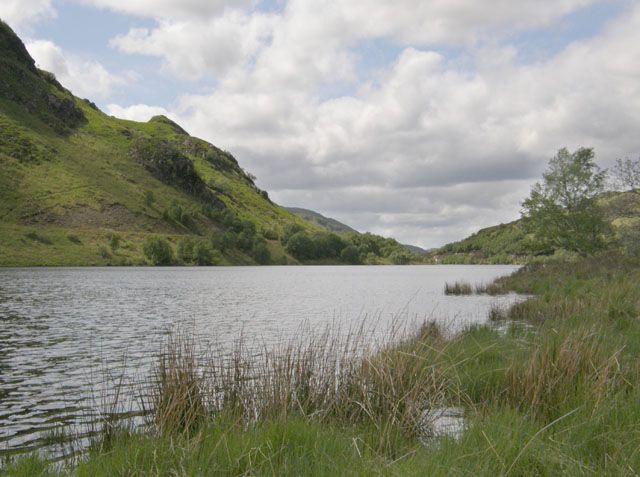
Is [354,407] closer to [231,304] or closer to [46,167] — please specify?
[231,304]

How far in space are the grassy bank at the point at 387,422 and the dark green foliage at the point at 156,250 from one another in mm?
111712

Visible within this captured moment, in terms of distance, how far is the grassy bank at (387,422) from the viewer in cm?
576

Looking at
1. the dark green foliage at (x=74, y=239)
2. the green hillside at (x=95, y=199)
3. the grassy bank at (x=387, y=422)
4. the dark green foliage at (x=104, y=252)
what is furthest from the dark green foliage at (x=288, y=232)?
the grassy bank at (x=387, y=422)

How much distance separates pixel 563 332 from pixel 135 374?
11.0m

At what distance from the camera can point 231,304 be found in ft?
124

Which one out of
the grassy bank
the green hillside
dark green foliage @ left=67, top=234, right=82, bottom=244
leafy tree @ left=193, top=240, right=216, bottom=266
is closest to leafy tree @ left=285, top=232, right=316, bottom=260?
the green hillside

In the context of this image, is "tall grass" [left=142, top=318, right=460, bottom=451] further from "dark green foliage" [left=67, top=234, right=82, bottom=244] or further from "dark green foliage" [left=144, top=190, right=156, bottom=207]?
"dark green foliage" [left=144, top=190, right=156, bottom=207]

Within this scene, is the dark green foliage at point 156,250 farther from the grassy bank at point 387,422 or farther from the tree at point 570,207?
the grassy bank at point 387,422

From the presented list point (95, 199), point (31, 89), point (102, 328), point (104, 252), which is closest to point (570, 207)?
point (102, 328)

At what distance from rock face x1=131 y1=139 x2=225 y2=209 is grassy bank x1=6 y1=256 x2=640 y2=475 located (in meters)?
176

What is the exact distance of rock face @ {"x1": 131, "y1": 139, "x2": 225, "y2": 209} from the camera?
177 meters

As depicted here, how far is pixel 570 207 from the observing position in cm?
5884

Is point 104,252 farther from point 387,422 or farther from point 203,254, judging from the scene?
point 387,422

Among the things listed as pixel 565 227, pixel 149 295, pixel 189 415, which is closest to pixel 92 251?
pixel 149 295
